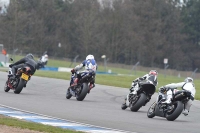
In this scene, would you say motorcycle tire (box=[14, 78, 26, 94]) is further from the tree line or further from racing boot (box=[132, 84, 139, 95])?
the tree line

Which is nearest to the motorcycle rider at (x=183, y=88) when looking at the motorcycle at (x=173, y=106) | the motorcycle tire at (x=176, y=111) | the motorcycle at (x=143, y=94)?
the motorcycle at (x=173, y=106)

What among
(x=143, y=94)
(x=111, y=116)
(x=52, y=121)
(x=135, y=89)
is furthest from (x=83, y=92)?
(x=52, y=121)

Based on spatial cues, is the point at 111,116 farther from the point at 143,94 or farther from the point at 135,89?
the point at 135,89

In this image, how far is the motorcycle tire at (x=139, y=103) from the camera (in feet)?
55.7

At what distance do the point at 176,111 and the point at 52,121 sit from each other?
350cm

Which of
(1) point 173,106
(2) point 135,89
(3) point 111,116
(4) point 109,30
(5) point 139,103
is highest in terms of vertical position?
(4) point 109,30

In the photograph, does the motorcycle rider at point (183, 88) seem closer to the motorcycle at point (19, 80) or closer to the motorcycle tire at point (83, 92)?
the motorcycle tire at point (83, 92)

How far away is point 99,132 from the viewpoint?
11750 millimetres

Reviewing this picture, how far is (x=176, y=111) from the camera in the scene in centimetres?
1510

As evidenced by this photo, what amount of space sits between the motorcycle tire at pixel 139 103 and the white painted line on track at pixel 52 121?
3.65 m

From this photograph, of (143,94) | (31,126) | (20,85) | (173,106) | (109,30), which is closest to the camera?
(31,126)

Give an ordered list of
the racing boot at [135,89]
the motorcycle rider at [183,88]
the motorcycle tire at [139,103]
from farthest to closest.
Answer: the racing boot at [135,89], the motorcycle tire at [139,103], the motorcycle rider at [183,88]

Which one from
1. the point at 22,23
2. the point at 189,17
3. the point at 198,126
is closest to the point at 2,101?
the point at 198,126

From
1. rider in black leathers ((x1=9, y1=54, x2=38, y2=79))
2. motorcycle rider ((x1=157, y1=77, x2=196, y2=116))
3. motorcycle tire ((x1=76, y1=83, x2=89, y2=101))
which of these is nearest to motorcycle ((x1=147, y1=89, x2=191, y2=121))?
motorcycle rider ((x1=157, y1=77, x2=196, y2=116))
